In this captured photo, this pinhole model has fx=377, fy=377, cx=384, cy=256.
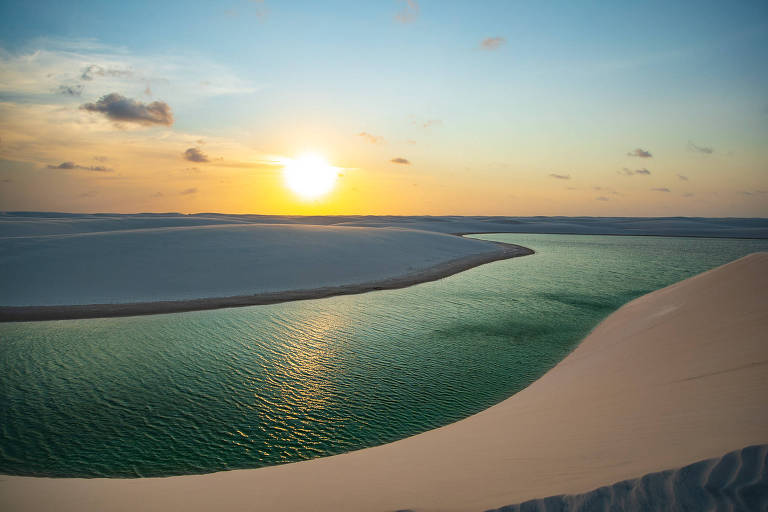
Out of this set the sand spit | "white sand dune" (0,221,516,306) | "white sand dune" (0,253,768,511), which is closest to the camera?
the sand spit

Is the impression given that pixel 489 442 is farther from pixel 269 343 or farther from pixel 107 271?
pixel 107 271

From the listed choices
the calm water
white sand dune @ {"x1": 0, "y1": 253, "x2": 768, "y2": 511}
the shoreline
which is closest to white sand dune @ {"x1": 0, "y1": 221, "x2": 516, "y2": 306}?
the shoreline

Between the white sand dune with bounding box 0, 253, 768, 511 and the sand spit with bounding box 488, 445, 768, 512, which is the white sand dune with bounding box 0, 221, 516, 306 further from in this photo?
the sand spit with bounding box 488, 445, 768, 512

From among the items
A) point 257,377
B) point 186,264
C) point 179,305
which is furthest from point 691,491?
point 186,264

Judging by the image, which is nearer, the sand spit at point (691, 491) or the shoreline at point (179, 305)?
the sand spit at point (691, 491)

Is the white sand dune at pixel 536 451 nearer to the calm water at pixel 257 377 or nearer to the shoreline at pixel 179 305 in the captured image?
the calm water at pixel 257 377

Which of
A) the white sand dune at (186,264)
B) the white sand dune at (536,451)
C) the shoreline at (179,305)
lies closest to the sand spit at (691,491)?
the white sand dune at (536,451)

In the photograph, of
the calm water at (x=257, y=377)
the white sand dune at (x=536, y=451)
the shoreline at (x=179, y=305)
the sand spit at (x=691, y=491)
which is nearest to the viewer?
the sand spit at (x=691, y=491)
